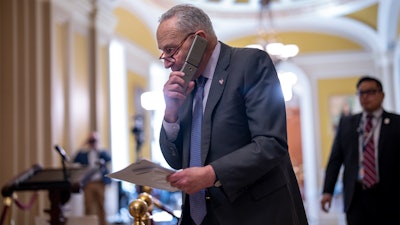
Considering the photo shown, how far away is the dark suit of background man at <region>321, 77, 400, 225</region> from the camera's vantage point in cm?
422

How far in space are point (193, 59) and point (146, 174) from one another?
46cm

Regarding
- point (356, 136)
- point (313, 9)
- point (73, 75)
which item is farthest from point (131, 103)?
point (356, 136)

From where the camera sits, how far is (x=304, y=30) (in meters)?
18.2

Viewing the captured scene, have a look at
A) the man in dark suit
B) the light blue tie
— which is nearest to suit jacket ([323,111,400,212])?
the man in dark suit

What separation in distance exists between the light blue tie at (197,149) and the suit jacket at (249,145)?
0.05m

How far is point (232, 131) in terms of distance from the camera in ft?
6.66

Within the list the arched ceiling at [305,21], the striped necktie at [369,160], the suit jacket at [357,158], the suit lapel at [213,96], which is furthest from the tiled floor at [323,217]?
the suit lapel at [213,96]

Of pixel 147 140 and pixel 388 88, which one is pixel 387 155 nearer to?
pixel 147 140

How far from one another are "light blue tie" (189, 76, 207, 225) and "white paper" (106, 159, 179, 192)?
0.39 ft

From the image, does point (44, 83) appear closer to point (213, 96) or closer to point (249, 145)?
point (213, 96)

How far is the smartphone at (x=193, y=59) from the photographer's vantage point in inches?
78.9

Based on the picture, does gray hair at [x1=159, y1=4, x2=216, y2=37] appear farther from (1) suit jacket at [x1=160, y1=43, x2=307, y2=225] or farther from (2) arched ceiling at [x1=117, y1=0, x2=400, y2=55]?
(2) arched ceiling at [x1=117, y1=0, x2=400, y2=55]

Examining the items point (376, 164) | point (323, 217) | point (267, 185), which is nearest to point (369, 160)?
point (376, 164)

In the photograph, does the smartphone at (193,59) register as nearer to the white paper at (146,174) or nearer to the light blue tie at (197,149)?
the light blue tie at (197,149)
